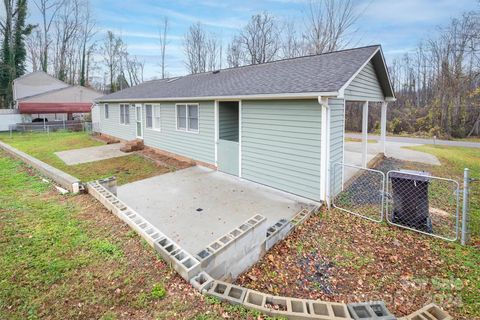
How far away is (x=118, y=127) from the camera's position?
1540 cm

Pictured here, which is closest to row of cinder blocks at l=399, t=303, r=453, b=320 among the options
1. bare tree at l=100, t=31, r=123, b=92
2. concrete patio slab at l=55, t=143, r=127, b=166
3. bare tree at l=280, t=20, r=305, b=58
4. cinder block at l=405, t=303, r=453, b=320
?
cinder block at l=405, t=303, r=453, b=320

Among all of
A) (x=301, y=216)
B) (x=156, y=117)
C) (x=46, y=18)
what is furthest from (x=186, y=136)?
(x=46, y=18)

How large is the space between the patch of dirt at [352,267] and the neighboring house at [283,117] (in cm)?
140

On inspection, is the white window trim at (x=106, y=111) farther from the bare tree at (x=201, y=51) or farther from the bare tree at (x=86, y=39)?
the bare tree at (x=86, y=39)

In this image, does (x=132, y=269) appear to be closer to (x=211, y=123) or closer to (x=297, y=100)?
(x=297, y=100)

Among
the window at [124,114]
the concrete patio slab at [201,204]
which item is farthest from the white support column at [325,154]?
the window at [124,114]

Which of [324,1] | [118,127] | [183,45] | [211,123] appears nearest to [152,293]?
[211,123]

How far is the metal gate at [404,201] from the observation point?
15.4 feet

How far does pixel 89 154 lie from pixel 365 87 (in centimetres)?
1161

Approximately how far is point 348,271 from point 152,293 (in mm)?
2723

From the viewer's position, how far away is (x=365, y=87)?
25.2 feet

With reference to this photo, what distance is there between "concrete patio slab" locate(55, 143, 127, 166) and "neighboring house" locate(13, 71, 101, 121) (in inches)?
606

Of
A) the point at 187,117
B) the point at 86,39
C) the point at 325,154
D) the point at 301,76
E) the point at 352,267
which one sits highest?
the point at 86,39

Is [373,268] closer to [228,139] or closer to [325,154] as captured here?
[325,154]
